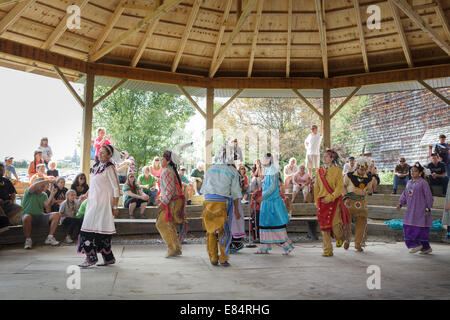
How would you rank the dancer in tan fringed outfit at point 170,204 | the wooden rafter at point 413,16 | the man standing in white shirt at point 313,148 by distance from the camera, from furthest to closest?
1. the man standing in white shirt at point 313,148
2. the wooden rafter at point 413,16
3. the dancer in tan fringed outfit at point 170,204

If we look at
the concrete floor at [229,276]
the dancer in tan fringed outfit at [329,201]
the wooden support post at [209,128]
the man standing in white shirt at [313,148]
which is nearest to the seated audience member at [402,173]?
the man standing in white shirt at [313,148]

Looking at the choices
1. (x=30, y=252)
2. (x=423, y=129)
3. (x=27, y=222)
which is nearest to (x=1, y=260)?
(x=30, y=252)

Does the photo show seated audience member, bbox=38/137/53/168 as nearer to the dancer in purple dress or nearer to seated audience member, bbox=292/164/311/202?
seated audience member, bbox=292/164/311/202

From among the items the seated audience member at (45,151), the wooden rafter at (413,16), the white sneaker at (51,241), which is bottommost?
the white sneaker at (51,241)

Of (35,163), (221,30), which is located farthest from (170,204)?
(221,30)

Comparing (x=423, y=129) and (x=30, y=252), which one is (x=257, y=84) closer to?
(x=30, y=252)

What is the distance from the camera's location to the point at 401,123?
59.2 feet

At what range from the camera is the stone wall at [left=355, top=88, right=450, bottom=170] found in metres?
16.6

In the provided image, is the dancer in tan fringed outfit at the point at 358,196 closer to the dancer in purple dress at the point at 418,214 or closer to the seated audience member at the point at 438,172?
the dancer in purple dress at the point at 418,214

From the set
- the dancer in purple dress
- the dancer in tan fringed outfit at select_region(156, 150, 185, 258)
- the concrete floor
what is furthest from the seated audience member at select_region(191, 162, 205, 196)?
the dancer in purple dress

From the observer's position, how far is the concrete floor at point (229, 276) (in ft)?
11.6

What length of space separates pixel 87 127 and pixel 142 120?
42.8 ft

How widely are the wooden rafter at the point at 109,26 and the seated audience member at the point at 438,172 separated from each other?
7.27 metres
